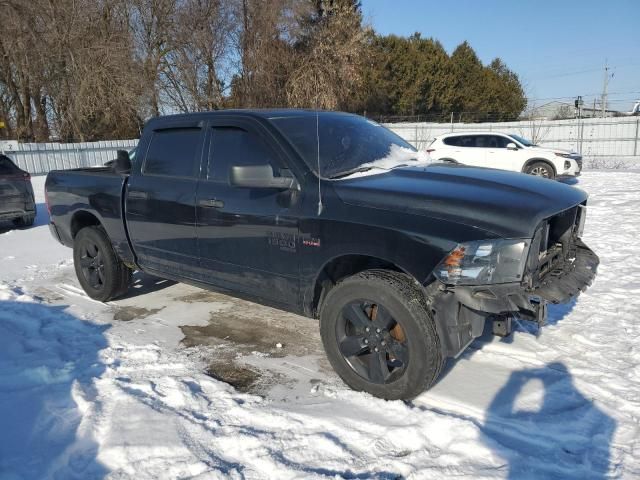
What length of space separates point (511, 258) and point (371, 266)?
94cm

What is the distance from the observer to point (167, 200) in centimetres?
421

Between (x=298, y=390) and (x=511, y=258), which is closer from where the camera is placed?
(x=511, y=258)

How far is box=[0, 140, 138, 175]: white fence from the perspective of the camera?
65.9 feet

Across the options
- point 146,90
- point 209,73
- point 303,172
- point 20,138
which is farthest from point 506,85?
point 303,172

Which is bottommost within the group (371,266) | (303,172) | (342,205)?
(371,266)

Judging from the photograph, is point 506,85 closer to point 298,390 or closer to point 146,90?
point 146,90

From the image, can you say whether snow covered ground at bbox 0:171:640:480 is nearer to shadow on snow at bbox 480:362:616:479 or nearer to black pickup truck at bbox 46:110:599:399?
shadow on snow at bbox 480:362:616:479

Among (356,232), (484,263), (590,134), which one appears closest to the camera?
(484,263)

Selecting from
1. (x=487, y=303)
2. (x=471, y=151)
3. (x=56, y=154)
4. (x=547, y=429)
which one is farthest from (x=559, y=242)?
(x=56, y=154)

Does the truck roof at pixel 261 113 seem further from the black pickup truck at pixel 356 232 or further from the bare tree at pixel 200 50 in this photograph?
the bare tree at pixel 200 50

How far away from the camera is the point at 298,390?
3273mm

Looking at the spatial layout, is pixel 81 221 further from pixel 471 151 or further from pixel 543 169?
pixel 543 169

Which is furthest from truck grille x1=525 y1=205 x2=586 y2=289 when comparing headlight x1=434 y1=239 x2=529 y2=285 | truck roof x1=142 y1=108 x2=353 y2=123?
truck roof x1=142 y1=108 x2=353 y2=123

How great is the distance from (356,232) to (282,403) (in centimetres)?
122
